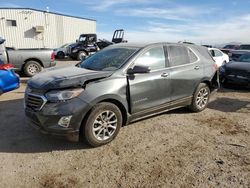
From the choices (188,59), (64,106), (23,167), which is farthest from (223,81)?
(23,167)

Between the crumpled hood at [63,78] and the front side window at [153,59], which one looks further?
the front side window at [153,59]

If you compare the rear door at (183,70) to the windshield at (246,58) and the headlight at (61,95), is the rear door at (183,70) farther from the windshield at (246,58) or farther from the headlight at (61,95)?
the windshield at (246,58)

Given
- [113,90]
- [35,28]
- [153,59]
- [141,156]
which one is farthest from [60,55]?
[141,156]

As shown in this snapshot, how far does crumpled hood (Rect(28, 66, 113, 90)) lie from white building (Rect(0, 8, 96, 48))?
71.8 feet

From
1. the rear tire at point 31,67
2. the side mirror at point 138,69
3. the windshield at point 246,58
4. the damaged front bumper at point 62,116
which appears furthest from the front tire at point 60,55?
the damaged front bumper at point 62,116

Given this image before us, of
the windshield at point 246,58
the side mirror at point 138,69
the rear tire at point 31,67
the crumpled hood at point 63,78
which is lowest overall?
the rear tire at point 31,67

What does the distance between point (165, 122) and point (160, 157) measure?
1.51 metres

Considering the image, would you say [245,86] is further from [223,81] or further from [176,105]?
[176,105]

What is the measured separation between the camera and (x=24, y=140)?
4.31 meters

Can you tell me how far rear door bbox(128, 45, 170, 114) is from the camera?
4367mm

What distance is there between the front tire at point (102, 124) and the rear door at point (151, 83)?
0.42 meters

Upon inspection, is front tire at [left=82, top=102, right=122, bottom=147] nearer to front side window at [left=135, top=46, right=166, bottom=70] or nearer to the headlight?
the headlight

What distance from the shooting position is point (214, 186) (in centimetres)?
303

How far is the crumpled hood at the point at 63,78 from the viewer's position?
12.3 ft
